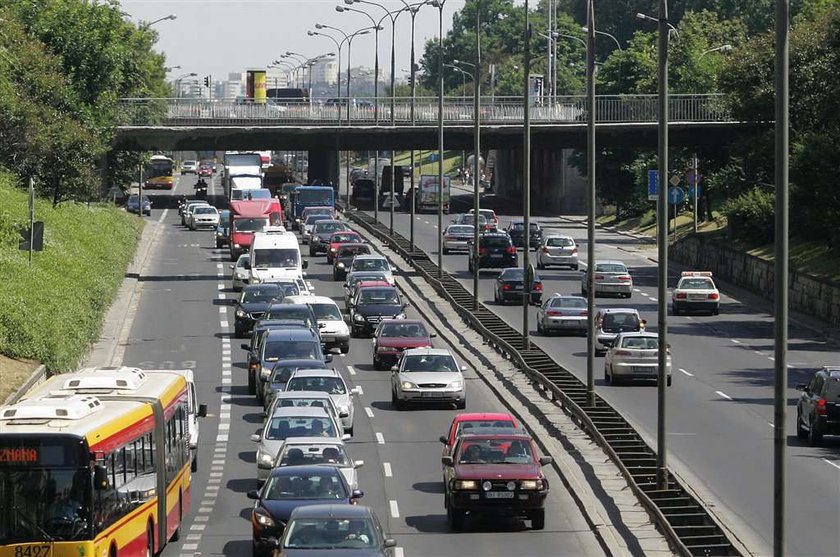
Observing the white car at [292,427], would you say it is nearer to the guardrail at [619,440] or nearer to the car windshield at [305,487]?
the car windshield at [305,487]

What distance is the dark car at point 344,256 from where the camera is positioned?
74688 mm

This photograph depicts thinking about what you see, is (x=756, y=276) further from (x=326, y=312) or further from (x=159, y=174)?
(x=159, y=174)

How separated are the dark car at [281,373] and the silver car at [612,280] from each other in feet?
89.5

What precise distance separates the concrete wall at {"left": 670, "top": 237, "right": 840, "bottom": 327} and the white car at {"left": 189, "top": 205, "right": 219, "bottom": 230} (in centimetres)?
2787

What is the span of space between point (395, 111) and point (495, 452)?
7551 centimetres

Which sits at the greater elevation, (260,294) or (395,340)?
(260,294)

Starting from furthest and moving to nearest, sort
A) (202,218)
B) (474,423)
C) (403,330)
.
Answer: (202,218) < (403,330) < (474,423)

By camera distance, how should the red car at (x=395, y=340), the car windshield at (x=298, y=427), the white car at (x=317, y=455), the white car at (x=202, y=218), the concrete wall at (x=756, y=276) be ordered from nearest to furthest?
→ 1. the white car at (x=317, y=455)
2. the car windshield at (x=298, y=427)
3. the red car at (x=395, y=340)
4. the concrete wall at (x=756, y=276)
5. the white car at (x=202, y=218)

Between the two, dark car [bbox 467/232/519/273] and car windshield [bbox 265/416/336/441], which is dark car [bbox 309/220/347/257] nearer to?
dark car [bbox 467/232/519/273]

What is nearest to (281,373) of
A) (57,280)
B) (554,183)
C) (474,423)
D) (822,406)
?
(474,423)

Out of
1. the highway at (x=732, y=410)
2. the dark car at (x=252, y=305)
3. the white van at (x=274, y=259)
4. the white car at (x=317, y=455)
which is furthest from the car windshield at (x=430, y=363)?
the white van at (x=274, y=259)

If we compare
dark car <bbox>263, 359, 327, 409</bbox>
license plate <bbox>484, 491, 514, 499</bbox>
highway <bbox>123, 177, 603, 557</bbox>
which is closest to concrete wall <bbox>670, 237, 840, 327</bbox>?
highway <bbox>123, 177, 603, 557</bbox>

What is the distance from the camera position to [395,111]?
104 m

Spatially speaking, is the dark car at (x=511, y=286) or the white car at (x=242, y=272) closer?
the dark car at (x=511, y=286)
